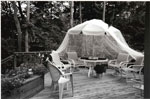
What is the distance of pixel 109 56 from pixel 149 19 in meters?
6.98

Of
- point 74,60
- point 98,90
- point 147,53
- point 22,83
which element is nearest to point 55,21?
point 74,60

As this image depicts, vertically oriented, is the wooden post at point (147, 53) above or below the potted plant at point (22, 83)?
above

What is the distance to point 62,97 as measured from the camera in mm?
4512

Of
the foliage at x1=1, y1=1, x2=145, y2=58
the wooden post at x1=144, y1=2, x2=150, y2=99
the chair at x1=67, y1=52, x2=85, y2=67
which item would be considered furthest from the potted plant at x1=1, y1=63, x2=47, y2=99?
the foliage at x1=1, y1=1, x2=145, y2=58

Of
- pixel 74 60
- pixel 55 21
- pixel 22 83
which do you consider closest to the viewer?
pixel 22 83

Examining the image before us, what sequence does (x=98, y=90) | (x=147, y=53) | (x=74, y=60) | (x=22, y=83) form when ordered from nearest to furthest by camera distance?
(x=147, y=53) → (x=22, y=83) → (x=98, y=90) → (x=74, y=60)

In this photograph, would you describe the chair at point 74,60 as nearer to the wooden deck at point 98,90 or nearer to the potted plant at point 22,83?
the wooden deck at point 98,90

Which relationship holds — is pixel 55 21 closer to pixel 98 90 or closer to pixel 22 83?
pixel 98 90

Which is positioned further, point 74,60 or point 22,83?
point 74,60

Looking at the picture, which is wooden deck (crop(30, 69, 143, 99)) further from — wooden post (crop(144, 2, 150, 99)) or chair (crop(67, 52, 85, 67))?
wooden post (crop(144, 2, 150, 99))

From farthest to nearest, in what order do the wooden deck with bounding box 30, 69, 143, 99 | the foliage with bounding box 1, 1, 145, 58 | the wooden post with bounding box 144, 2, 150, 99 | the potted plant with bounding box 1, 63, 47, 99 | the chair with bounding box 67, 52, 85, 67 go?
the foliage with bounding box 1, 1, 145, 58 < the chair with bounding box 67, 52, 85, 67 < the wooden deck with bounding box 30, 69, 143, 99 < the potted plant with bounding box 1, 63, 47, 99 < the wooden post with bounding box 144, 2, 150, 99

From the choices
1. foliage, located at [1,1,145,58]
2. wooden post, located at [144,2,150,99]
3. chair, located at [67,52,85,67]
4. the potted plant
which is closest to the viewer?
wooden post, located at [144,2,150,99]

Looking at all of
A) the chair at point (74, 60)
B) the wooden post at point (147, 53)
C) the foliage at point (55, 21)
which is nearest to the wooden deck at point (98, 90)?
the chair at point (74, 60)

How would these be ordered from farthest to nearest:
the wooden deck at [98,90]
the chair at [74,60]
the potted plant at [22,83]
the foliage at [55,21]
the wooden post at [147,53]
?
the foliage at [55,21] → the chair at [74,60] → the wooden deck at [98,90] → the potted plant at [22,83] → the wooden post at [147,53]
